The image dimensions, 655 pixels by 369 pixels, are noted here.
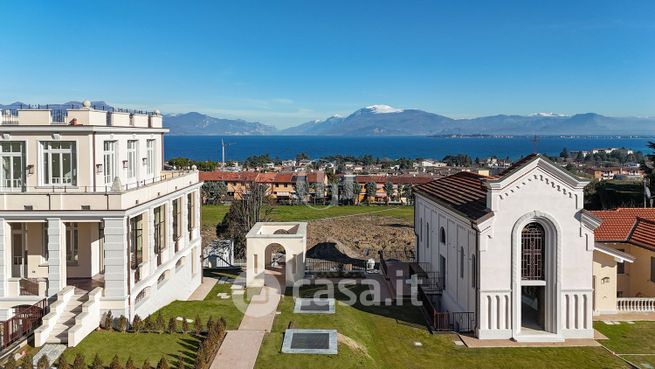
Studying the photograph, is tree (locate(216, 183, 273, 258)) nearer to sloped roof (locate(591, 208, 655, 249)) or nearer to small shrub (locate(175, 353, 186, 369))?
small shrub (locate(175, 353, 186, 369))

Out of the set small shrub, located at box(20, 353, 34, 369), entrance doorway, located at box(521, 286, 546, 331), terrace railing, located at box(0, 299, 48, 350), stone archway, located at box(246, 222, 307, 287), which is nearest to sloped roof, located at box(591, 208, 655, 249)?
entrance doorway, located at box(521, 286, 546, 331)

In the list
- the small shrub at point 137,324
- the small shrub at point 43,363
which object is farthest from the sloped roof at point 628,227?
the small shrub at point 43,363

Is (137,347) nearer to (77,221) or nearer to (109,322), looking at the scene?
(109,322)

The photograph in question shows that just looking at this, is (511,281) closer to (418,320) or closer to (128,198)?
(418,320)

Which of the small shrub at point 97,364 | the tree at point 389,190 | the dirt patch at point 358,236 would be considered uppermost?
the tree at point 389,190

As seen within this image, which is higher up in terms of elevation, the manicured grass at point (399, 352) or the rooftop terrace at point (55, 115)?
the rooftop terrace at point (55, 115)

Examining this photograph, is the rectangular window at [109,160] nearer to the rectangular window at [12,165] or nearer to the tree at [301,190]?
the rectangular window at [12,165]

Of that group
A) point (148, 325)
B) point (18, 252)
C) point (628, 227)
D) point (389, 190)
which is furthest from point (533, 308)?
point (389, 190)

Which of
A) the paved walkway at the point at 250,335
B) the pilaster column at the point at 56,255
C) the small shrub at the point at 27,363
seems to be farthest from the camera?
the pilaster column at the point at 56,255
